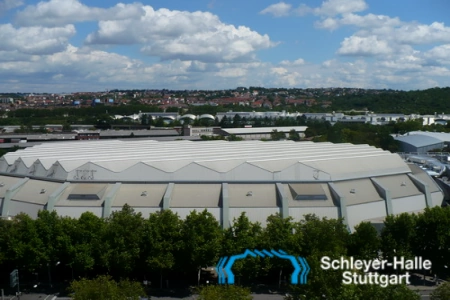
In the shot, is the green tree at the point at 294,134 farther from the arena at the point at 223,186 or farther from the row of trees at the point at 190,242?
the row of trees at the point at 190,242

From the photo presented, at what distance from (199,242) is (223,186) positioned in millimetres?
7384

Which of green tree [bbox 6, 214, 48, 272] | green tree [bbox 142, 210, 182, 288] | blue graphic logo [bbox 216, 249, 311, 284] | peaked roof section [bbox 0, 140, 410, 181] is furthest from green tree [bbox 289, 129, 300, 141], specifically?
green tree [bbox 6, 214, 48, 272]

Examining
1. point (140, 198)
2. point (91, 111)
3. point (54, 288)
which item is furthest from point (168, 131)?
point (54, 288)

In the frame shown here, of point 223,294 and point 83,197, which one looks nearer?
point 223,294

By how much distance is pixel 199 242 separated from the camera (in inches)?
826

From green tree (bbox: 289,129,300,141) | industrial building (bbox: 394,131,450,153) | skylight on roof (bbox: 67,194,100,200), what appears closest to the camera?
skylight on roof (bbox: 67,194,100,200)

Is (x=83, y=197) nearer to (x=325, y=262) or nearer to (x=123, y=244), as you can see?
(x=123, y=244)

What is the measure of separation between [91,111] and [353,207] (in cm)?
9560

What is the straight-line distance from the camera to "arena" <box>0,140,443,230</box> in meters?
26.8

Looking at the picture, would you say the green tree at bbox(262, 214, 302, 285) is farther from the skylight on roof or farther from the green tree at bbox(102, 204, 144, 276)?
the skylight on roof

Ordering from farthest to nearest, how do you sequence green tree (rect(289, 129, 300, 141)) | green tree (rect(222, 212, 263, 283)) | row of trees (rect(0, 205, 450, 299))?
green tree (rect(289, 129, 300, 141)), row of trees (rect(0, 205, 450, 299)), green tree (rect(222, 212, 263, 283))

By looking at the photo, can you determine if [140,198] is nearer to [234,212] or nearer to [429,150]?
[234,212]

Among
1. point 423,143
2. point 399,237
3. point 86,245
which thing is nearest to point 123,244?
point 86,245

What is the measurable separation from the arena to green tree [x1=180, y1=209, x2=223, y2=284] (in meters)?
4.57
